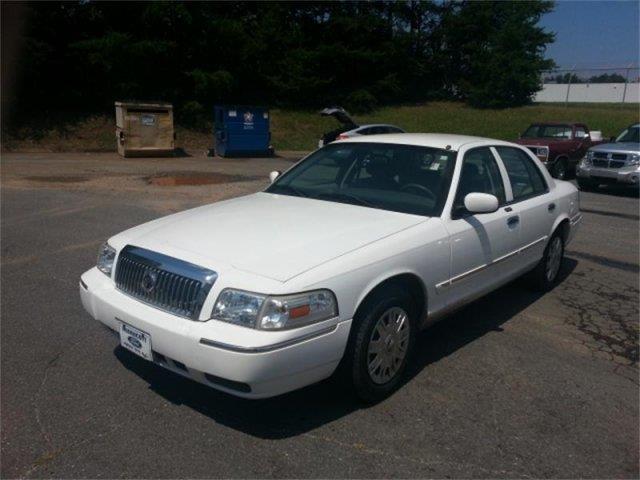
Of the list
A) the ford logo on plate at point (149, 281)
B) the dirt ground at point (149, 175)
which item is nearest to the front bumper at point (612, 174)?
the dirt ground at point (149, 175)

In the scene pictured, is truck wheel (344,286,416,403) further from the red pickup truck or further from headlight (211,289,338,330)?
the red pickup truck

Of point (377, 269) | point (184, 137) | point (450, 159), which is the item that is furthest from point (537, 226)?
point (184, 137)

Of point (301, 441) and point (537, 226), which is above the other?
point (537, 226)

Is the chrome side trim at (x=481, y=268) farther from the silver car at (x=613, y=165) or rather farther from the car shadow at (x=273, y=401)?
the silver car at (x=613, y=165)

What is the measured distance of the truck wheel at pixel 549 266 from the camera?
5.59 metres

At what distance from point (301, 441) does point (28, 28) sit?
74.5 feet

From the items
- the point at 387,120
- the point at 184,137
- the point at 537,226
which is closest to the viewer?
the point at 537,226

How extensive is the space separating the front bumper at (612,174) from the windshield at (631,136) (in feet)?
4.81

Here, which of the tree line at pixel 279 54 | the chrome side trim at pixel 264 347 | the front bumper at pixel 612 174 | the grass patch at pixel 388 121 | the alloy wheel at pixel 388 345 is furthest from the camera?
the tree line at pixel 279 54

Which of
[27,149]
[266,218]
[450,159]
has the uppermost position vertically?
[450,159]

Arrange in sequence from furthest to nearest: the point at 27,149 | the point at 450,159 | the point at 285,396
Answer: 1. the point at 27,149
2. the point at 450,159
3. the point at 285,396

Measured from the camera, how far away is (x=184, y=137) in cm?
2414

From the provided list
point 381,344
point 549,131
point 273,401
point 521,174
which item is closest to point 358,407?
point 381,344

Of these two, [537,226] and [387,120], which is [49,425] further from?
[387,120]
